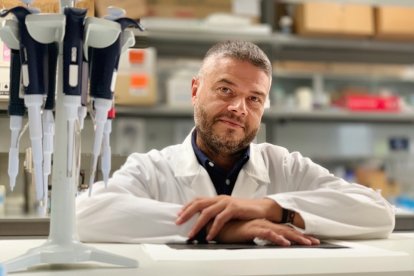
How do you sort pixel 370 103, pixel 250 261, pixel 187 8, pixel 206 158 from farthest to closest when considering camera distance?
pixel 370 103
pixel 187 8
pixel 206 158
pixel 250 261

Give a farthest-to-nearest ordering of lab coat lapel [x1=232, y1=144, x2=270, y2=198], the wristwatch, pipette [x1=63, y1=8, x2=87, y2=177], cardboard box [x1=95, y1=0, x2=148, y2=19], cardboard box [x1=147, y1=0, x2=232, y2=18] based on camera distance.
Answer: cardboard box [x1=147, y1=0, x2=232, y2=18] < lab coat lapel [x1=232, y1=144, x2=270, y2=198] < the wristwatch < cardboard box [x1=95, y1=0, x2=148, y2=19] < pipette [x1=63, y1=8, x2=87, y2=177]

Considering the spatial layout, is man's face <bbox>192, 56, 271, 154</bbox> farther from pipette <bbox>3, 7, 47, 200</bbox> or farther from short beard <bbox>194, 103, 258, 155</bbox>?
pipette <bbox>3, 7, 47, 200</bbox>

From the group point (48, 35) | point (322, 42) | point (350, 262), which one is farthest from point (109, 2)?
point (322, 42)

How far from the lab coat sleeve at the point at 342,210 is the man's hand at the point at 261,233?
0.06 m

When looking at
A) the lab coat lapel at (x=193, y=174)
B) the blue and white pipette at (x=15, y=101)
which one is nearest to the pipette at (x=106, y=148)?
the blue and white pipette at (x=15, y=101)

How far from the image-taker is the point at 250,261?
0.97 m

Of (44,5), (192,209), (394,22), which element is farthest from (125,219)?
(394,22)

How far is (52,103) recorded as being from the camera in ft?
3.00

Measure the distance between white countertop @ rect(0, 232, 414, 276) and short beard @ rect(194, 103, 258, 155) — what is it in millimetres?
330

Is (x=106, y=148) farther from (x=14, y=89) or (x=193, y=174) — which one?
(x=193, y=174)

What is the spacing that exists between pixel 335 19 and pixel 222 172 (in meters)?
1.99

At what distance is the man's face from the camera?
1.32 meters

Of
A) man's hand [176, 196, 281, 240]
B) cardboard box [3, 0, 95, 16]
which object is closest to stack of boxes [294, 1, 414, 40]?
man's hand [176, 196, 281, 240]

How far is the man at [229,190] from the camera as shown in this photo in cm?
123
